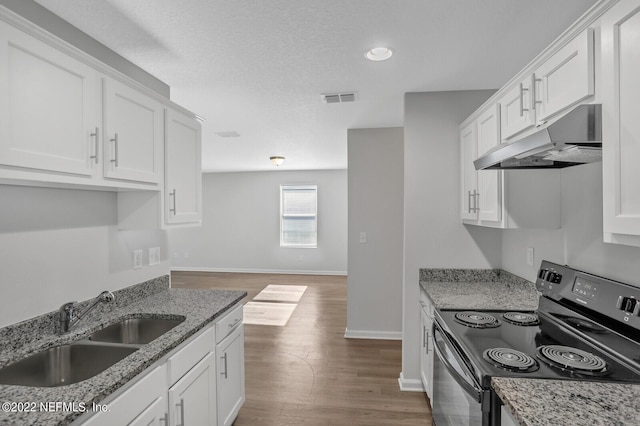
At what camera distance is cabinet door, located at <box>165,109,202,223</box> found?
219cm

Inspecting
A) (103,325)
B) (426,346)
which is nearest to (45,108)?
(103,325)

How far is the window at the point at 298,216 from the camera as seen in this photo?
7969 millimetres

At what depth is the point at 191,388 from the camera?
1.76 meters

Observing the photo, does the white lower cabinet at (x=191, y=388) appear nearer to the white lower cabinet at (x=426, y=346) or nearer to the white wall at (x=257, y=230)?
the white lower cabinet at (x=426, y=346)

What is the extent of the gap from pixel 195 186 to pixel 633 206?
2.41 meters

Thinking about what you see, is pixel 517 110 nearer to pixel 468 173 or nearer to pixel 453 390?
pixel 468 173

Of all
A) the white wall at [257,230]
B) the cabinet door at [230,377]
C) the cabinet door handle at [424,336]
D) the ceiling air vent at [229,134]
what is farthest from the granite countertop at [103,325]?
the white wall at [257,230]

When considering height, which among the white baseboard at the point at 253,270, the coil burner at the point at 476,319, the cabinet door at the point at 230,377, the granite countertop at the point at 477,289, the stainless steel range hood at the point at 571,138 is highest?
the stainless steel range hood at the point at 571,138

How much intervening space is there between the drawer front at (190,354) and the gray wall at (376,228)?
7.62 ft

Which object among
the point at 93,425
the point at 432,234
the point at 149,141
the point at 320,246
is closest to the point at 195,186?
the point at 149,141

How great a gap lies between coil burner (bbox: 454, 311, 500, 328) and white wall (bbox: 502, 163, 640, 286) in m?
0.59

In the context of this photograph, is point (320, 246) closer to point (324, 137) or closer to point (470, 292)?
point (324, 137)

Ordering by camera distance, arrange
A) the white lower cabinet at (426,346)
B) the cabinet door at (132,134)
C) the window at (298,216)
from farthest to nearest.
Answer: the window at (298,216), the white lower cabinet at (426,346), the cabinet door at (132,134)

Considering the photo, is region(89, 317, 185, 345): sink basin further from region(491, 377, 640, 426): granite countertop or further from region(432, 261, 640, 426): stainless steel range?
region(491, 377, 640, 426): granite countertop
